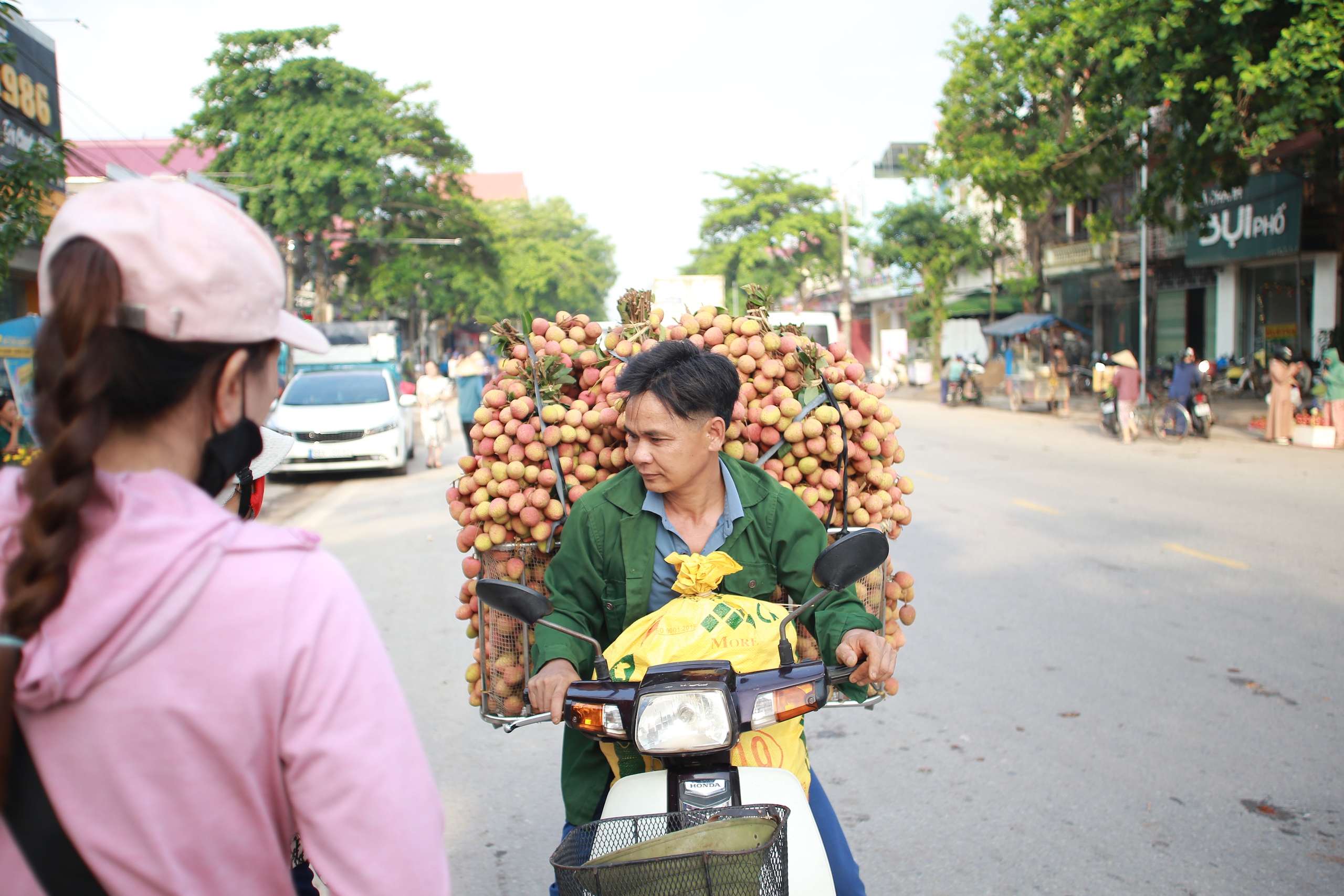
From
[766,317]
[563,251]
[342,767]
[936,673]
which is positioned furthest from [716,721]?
[563,251]

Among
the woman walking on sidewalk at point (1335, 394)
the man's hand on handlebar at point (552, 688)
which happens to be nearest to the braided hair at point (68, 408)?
the man's hand on handlebar at point (552, 688)

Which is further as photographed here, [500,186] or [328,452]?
[500,186]

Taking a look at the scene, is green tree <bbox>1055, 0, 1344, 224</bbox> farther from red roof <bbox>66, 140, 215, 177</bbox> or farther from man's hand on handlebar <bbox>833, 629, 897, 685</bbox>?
red roof <bbox>66, 140, 215, 177</bbox>

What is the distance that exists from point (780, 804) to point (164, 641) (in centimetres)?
132

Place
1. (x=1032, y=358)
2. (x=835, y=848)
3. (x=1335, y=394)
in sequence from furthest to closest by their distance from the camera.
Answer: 1. (x=1032, y=358)
2. (x=1335, y=394)
3. (x=835, y=848)

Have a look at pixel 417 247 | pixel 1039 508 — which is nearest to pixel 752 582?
A: pixel 1039 508

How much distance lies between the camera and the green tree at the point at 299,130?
28391mm

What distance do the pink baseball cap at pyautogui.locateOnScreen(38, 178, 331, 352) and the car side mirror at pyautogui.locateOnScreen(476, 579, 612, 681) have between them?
1.12 metres

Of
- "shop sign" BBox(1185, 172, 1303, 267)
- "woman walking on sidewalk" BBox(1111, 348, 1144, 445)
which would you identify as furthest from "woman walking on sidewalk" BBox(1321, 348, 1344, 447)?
"shop sign" BBox(1185, 172, 1303, 267)

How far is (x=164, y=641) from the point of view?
1.00m

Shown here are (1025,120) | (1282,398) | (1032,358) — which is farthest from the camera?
(1032,358)

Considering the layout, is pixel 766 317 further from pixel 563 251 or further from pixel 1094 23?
pixel 563 251

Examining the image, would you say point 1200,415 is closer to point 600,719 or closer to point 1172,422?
point 1172,422

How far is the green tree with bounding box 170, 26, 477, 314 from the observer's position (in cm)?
2839
